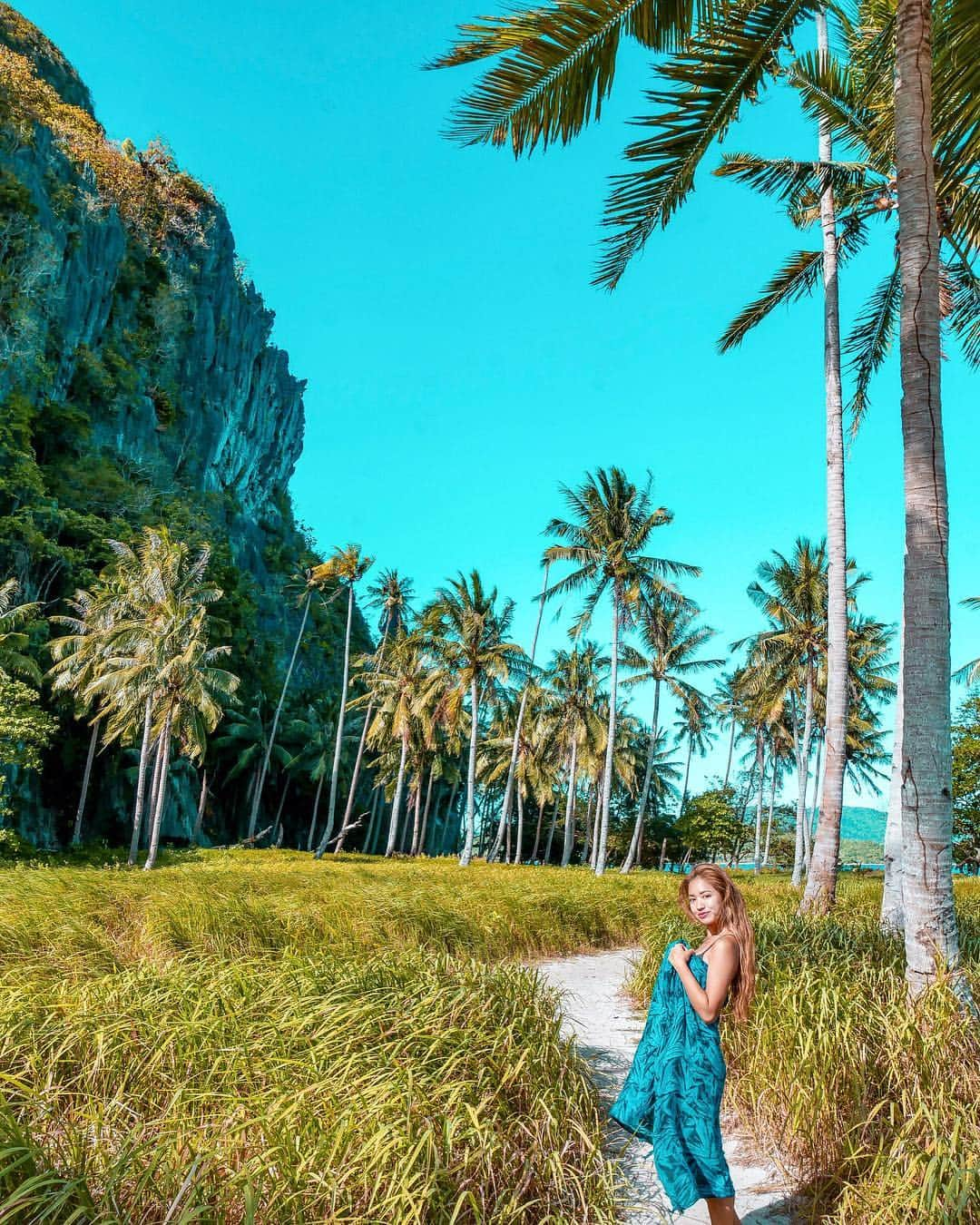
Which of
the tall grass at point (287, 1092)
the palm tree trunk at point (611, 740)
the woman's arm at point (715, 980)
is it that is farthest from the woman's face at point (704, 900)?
the palm tree trunk at point (611, 740)

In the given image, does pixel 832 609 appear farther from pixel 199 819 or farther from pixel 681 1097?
pixel 199 819

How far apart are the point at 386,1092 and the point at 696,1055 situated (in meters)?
1.27

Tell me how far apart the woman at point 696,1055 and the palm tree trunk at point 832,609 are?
8046 mm

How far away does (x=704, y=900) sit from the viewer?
2.94 meters

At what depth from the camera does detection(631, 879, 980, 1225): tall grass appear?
284 cm

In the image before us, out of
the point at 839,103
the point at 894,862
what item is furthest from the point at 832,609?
the point at 839,103

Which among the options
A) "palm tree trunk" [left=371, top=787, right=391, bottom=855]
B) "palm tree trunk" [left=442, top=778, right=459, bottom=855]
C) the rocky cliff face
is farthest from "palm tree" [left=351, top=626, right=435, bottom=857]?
"palm tree trunk" [left=442, top=778, right=459, bottom=855]

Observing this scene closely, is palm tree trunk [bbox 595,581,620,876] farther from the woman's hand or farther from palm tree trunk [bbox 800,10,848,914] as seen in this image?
the woman's hand

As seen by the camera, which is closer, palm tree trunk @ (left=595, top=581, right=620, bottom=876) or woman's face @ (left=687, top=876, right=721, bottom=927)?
woman's face @ (left=687, top=876, right=721, bottom=927)

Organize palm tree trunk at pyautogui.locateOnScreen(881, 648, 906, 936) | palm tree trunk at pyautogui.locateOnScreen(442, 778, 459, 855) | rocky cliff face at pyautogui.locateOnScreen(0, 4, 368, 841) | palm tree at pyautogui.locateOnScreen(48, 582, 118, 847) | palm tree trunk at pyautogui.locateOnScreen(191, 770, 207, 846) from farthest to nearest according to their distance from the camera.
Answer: palm tree trunk at pyautogui.locateOnScreen(442, 778, 459, 855) < palm tree trunk at pyautogui.locateOnScreen(191, 770, 207, 846) < rocky cliff face at pyautogui.locateOnScreen(0, 4, 368, 841) < palm tree at pyautogui.locateOnScreen(48, 582, 118, 847) < palm tree trunk at pyautogui.locateOnScreen(881, 648, 906, 936)

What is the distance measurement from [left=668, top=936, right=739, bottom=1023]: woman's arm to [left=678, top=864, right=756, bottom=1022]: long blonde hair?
A: 3 centimetres

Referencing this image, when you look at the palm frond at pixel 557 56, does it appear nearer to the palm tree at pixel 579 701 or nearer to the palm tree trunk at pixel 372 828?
the palm tree at pixel 579 701

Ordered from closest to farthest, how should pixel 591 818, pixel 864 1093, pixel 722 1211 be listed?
pixel 722 1211 < pixel 864 1093 < pixel 591 818

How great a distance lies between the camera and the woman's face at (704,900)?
2.91 meters
